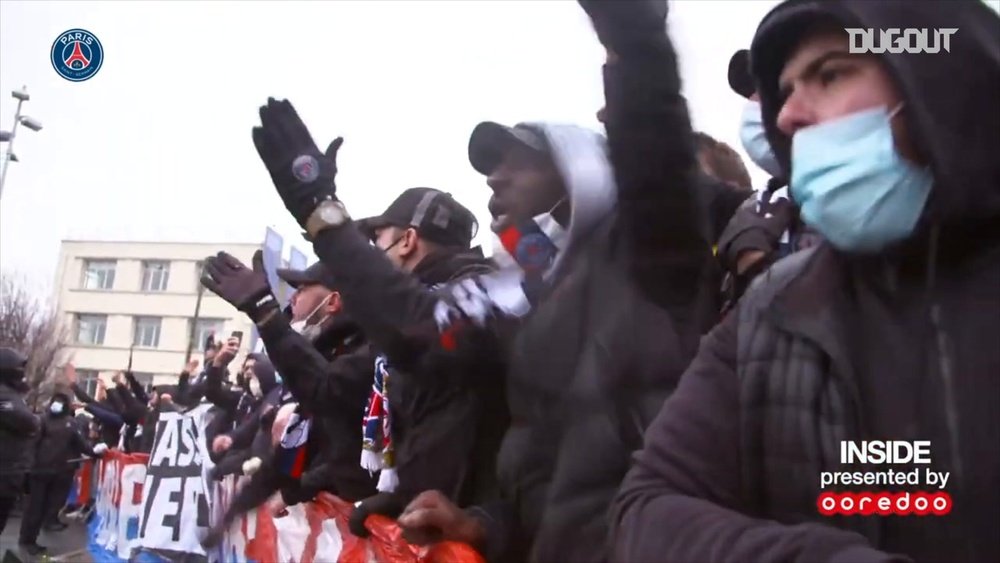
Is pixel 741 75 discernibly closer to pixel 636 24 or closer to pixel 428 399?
pixel 636 24

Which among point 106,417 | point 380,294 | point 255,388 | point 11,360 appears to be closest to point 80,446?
point 106,417

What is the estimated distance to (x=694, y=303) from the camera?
158cm

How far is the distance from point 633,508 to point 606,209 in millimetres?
482

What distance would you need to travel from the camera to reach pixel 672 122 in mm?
1574

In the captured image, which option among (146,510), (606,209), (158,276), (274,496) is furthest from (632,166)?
(146,510)

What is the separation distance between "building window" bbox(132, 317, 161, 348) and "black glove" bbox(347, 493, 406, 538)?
2.37 feet

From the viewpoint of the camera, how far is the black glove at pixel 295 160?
2127 millimetres

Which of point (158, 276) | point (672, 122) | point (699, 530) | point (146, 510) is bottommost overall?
point (146, 510)

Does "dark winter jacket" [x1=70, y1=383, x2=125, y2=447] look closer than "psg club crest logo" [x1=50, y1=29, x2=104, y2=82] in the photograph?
No

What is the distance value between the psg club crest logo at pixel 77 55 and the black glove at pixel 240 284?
0.60 metres

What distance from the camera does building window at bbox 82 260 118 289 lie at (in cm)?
252

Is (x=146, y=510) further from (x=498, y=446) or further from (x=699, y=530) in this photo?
(x=699, y=530)

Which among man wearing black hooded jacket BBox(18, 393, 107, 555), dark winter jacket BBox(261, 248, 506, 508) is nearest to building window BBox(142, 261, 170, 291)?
dark winter jacket BBox(261, 248, 506, 508)

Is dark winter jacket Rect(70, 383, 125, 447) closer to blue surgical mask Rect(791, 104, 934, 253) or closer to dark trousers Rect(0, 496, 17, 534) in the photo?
dark trousers Rect(0, 496, 17, 534)
